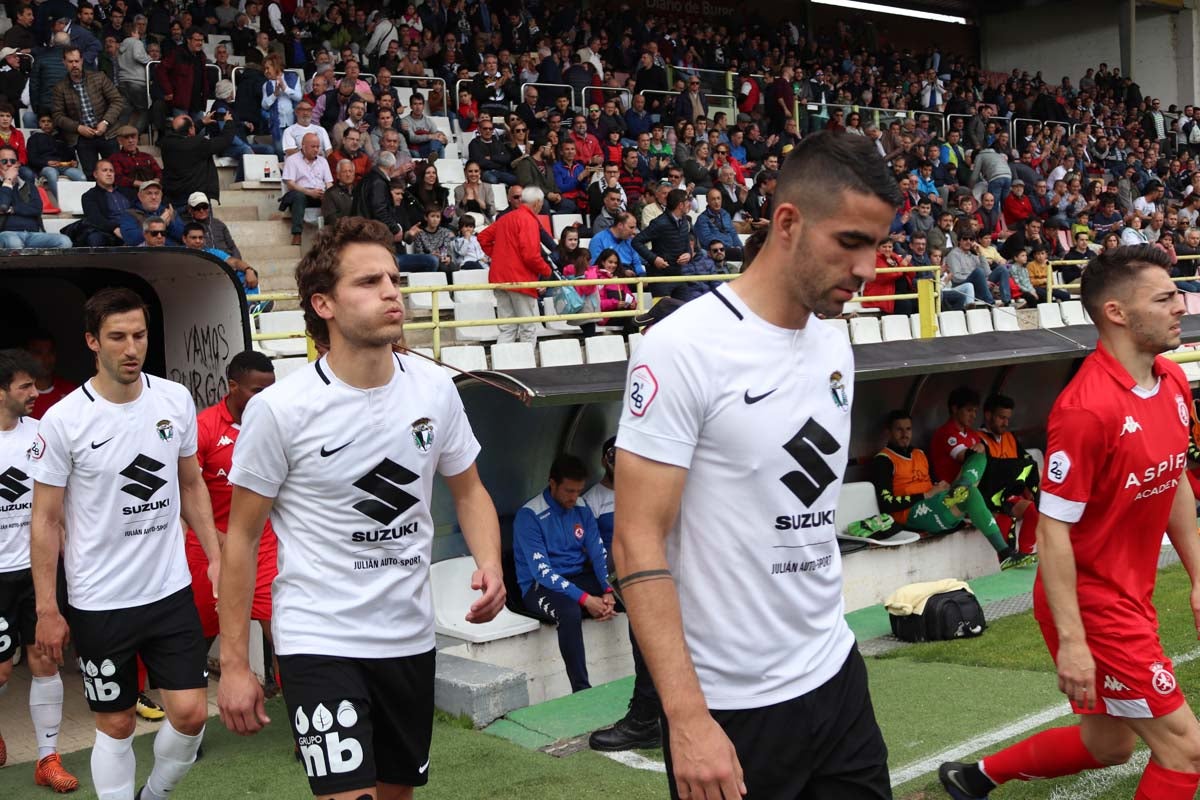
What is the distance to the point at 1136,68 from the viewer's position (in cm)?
3269

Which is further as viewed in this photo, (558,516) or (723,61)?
(723,61)

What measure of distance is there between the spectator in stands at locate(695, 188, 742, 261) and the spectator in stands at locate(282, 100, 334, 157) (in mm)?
4096

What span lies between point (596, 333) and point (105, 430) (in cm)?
747

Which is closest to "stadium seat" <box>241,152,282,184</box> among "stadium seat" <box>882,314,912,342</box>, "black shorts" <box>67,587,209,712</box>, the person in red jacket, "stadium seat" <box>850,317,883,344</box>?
the person in red jacket

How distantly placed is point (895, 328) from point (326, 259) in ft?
35.3

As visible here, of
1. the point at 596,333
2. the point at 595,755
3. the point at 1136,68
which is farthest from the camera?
the point at 1136,68

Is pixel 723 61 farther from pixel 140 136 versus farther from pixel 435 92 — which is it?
pixel 140 136

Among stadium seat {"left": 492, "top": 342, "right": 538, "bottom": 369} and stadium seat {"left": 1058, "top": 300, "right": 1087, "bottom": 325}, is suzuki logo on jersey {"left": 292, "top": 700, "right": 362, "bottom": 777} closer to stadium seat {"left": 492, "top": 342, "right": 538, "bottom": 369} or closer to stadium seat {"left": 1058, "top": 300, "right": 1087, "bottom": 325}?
stadium seat {"left": 492, "top": 342, "right": 538, "bottom": 369}

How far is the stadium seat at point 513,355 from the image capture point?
9.92m

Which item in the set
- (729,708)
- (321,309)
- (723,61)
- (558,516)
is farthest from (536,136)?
(729,708)

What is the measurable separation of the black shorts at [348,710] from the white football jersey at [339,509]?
0.14 ft

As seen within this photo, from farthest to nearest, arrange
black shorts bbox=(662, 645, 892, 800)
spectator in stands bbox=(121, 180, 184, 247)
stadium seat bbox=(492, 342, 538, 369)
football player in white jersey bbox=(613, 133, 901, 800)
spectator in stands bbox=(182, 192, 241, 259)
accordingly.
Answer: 1. spectator in stands bbox=(182, 192, 241, 259)
2. spectator in stands bbox=(121, 180, 184, 247)
3. stadium seat bbox=(492, 342, 538, 369)
4. black shorts bbox=(662, 645, 892, 800)
5. football player in white jersey bbox=(613, 133, 901, 800)

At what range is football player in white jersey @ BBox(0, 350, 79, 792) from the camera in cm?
574

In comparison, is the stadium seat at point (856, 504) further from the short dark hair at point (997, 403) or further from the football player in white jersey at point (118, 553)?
the football player in white jersey at point (118, 553)
